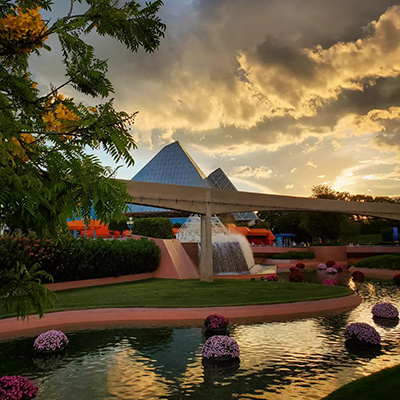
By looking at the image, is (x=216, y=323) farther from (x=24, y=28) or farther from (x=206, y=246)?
(x=206, y=246)

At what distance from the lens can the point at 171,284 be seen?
2291 centimetres

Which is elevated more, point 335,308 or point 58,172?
point 58,172

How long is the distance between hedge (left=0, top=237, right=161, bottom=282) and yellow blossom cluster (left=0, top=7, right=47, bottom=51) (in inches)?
612

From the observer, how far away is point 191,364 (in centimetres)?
945

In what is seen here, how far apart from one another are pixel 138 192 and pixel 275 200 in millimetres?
12251

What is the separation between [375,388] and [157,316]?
10164 mm

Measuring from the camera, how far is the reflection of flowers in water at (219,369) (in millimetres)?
8578

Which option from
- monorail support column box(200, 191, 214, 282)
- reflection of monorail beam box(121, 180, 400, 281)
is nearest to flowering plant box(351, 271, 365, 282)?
reflection of monorail beam box(121, 180, 400, 281)

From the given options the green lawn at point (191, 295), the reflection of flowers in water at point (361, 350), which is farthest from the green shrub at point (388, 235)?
the reflection of flowers in water at point (361, 350)

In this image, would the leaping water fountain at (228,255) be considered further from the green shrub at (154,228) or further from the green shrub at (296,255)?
the green shrub at (296,255)

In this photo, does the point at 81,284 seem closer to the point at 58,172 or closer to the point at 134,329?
the point at 134,329

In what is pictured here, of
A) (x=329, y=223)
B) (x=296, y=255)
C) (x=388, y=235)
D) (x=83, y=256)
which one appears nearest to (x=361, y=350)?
(x=83, y=256)

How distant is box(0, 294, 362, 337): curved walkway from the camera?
14.0 m

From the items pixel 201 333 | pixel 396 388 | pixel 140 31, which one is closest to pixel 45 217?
pixel 140 31
